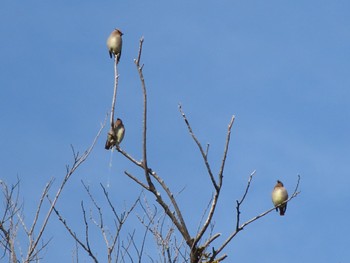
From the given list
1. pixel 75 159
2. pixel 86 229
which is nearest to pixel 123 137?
pixel 75 159

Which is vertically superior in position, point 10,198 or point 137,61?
point 10,198

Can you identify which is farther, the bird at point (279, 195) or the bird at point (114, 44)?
the bird at point (279, 195)

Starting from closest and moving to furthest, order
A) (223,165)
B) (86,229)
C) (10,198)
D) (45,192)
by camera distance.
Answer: (223,165) < (86,229) < (45,192) < (10,198)

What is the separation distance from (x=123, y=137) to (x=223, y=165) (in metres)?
4.36

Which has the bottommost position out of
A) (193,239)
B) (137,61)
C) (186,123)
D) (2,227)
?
(193,239)

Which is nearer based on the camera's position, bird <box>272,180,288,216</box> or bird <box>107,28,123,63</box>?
bird <box>107,28,123,63</box>

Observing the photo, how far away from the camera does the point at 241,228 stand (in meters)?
3.39

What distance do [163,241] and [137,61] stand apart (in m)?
3.57

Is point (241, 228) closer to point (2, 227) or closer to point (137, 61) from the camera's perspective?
point (137, 61)

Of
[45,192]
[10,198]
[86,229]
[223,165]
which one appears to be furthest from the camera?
[10,198]

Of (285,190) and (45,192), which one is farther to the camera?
(285,190)

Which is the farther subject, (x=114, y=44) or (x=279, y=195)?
(x=279, y=195)

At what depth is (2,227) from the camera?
5969 millimetres

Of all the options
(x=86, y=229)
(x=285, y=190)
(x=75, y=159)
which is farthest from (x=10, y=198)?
(x=285, y=190)
